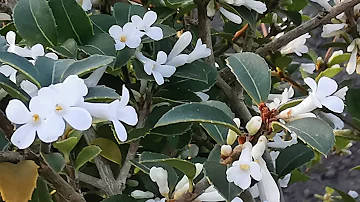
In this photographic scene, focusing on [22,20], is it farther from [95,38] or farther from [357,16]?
[357,16]

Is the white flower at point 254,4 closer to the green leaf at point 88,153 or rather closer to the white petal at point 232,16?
the white petal at point 232,16

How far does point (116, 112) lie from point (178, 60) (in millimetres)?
217

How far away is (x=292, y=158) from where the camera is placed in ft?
2.49

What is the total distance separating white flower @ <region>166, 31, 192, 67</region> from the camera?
69 cm

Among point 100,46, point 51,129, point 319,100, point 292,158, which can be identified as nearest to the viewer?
point 51,129

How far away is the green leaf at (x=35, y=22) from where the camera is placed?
2.07 feet

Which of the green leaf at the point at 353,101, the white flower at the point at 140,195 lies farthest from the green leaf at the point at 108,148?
the green leaf at the point at 353,101

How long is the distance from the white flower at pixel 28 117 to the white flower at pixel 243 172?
17 centimetres

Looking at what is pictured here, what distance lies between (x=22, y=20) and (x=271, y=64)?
22.5 inches

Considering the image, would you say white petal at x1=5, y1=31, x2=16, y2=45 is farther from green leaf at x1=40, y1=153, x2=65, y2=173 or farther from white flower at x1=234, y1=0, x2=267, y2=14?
white flower at x1=234, y1=0, x2=267, y2=14

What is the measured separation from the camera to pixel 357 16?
0.92m

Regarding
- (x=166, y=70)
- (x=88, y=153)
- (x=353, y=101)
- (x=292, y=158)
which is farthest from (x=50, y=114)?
(x=353, y=101)

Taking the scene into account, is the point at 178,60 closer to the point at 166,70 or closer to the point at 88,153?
the point at 166,70

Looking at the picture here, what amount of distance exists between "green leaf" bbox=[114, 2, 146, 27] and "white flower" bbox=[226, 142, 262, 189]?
0.31m
